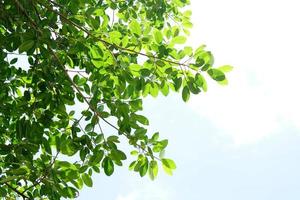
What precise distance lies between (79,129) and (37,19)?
117cm

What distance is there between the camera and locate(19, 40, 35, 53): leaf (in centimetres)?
348

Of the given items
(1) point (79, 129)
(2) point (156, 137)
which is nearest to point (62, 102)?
(1) point (79, 129)

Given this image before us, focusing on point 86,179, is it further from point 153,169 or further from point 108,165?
point 153,169

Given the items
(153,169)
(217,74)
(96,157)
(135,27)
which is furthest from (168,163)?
(135,27)

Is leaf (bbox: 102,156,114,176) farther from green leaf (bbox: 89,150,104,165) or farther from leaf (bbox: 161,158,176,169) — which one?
leaf (bbox: 161,158,176,169)

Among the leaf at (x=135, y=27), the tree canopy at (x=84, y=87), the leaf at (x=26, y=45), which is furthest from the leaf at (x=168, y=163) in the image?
A: the leaf at (x=26, y=45)

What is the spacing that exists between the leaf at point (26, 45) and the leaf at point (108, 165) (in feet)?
3.76

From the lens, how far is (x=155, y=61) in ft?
12.1

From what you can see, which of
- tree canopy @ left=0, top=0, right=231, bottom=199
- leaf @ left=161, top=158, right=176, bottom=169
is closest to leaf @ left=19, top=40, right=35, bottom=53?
tree canopy @ left=0, top=0, right=231, bottom=199

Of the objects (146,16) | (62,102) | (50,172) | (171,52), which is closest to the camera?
(50,172)

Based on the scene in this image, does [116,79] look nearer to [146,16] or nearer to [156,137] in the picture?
[156,137]

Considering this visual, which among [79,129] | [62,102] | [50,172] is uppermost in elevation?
[62,102]

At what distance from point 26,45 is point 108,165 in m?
1.23

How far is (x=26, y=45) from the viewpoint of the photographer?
3.50m
